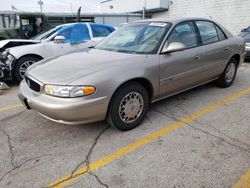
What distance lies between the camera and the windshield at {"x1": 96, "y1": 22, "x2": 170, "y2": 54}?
11.3 ft

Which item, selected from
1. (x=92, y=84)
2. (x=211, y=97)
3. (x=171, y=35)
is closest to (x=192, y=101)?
(x=211, y=97)

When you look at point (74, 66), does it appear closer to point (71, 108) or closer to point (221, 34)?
point (71, 108)

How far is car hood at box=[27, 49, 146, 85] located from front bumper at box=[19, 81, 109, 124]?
23 centimetres

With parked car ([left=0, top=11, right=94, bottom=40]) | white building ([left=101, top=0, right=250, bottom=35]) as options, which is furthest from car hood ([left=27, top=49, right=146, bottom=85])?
white building ([left=101, top=0, right=250, bottom=35])

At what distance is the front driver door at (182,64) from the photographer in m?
3.45

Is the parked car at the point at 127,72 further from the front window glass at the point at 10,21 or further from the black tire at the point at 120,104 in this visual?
the front window glass at the point at 10,21

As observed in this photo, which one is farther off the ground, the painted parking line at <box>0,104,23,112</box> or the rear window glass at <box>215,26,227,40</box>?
the rear window glass at <box>215,26,227,40</box>

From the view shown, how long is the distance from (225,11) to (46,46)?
13.2 m

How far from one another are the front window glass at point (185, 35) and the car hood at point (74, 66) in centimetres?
75

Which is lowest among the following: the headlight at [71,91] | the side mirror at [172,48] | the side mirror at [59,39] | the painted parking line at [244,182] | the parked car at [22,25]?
the painted parking line at [244,182]

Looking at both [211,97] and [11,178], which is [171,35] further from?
[11,178]

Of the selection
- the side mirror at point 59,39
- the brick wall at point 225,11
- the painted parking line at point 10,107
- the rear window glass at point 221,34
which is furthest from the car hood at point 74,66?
the brick wall at point 225,11

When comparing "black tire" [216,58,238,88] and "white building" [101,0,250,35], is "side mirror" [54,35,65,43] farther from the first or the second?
"white building" [101,0,250,35]

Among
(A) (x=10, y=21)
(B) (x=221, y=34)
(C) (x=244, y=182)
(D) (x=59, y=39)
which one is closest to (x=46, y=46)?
(D) (x=59, y=39)
